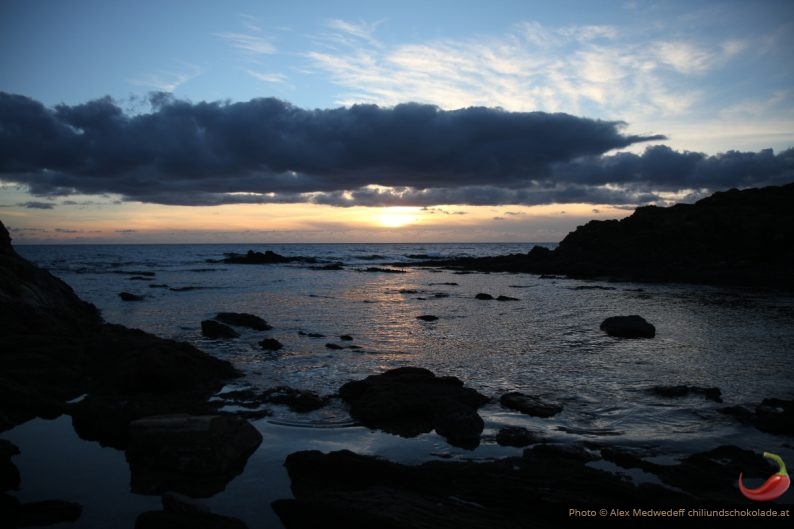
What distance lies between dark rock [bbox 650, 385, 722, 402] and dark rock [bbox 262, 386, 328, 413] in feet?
26.4

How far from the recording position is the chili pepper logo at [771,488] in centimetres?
659

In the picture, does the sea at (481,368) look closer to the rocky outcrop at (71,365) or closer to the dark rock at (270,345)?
the dark rock at (270,345)

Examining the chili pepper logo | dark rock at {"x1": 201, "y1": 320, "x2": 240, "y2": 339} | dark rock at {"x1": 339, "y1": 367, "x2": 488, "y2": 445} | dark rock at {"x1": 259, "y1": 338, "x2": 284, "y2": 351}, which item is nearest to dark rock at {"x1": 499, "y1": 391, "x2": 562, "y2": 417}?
dark rock at {"x1": 339, "y1": 367, "x2": 488, "y2": 445}

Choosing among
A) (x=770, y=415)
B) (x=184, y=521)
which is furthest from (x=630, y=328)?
(x=184, y=521)

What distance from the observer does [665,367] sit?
14234mm

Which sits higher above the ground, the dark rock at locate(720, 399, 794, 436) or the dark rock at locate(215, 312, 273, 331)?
the dark rock at locate(720, 399, 794, 436)

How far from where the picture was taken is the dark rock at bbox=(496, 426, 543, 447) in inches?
329

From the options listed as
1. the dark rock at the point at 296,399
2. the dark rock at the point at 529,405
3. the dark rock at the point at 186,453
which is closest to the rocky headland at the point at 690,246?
the dark rock at the point at 529,405

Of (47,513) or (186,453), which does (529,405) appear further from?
(47,513)

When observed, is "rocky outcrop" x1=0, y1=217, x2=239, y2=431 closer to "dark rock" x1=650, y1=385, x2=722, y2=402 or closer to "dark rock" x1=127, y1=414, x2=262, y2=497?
"dark rock" x1=127, y1=414, x2=262, y2=497

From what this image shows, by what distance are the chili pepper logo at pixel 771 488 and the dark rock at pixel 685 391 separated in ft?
13.5

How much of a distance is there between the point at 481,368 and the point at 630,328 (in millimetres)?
8327

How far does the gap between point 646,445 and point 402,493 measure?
4.83 meters

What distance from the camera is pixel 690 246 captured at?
55031 millimetres
